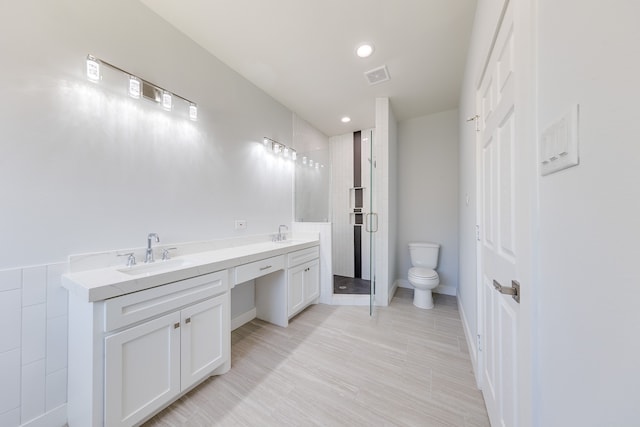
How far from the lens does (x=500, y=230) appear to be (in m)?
1.12

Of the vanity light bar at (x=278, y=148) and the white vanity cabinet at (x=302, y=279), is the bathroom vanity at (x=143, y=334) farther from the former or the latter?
the vanity light bar at (x=278, y=148)

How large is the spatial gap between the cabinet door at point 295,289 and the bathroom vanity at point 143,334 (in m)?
0.70

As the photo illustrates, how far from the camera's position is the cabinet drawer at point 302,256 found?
2.43 metres

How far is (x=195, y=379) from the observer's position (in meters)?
1.48

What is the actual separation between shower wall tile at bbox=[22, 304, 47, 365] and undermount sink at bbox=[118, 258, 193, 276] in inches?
14.7

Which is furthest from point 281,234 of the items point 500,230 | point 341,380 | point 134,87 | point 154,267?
point 500,230

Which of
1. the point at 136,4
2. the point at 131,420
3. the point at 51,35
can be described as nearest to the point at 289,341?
the point at 131,420

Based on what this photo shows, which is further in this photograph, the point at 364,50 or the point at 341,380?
the point at 364,50

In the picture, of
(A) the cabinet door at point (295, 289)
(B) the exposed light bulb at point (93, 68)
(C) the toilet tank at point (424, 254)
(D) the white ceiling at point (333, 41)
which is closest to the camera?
(B) the exposed light bulb at point (93, 68)

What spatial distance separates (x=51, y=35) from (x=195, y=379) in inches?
87.8

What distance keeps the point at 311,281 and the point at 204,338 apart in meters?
1.42

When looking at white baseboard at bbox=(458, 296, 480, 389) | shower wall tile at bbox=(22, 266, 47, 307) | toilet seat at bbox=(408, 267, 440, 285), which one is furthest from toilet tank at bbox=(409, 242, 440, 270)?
shower wall tile at bbox=(22, 266, 47, 307)

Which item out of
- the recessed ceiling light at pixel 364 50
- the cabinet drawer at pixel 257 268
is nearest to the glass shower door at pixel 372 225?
the recessed ceiling light at pixel 364 50

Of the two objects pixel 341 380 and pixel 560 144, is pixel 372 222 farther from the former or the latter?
pixel 560 144
